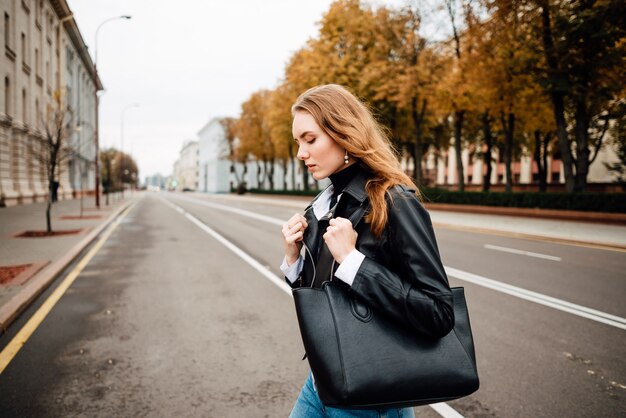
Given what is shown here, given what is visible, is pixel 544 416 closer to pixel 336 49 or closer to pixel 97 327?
pixel 97 327

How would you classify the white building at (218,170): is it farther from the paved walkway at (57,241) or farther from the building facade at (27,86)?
the paved walkway at (57,241)

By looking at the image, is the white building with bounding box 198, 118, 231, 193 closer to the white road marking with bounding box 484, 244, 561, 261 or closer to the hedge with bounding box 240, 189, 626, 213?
the hedge with bounding box 240, 189, 626, 213

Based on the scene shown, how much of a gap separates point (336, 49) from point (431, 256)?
3202 cm

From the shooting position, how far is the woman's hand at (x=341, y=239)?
1.38 meters

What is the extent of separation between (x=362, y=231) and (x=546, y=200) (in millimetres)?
21128

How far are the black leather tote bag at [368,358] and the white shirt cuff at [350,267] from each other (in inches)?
1.3

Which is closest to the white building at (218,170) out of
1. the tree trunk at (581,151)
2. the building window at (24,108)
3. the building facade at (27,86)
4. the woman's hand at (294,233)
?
the building facade at (27,86)

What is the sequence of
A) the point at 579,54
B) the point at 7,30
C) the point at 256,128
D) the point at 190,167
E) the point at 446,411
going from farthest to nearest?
1. the point at 190,167
2. the point at 256,128
3. the point at 7,30
4. the point at 579,54
5. the point at 446,411

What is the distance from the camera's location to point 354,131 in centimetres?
155

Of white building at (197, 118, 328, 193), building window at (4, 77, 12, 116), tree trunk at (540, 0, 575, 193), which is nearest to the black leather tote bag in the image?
tree trunk at (540, 0, 575, 193)

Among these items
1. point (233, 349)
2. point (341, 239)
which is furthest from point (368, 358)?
point (233, 349)

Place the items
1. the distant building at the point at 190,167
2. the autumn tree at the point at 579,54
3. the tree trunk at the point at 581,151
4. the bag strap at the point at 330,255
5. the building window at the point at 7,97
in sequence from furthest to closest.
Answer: the distant building at the point at 190,167 → the building window at the point at 7,97 → the tree trunk at the point at 581,151 → the autumn tree at the point at 579,54 → the bag strap at the point at 330,255

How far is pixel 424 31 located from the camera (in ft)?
87.6

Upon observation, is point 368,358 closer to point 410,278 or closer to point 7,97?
point 410,278
